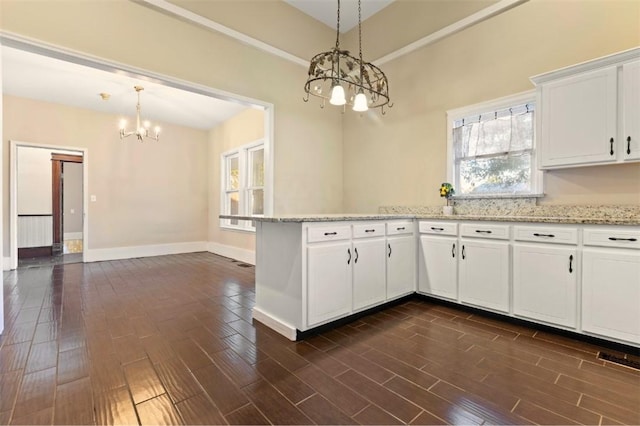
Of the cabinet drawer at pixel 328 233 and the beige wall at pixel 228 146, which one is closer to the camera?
the cabinet drawer at pixel 328 233

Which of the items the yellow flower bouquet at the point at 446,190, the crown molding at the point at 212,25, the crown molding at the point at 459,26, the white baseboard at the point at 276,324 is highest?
the crown molding at the point at 459,26

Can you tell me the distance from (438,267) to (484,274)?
47 centimetres

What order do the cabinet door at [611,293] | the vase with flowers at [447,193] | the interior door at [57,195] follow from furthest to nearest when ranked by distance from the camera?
the interior door at [57,195] < the vase with flowers at [447,193] < the cabinet door at [611,293]

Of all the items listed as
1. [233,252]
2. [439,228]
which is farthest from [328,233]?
[233,252]

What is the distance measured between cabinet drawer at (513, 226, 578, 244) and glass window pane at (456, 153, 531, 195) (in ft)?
2.24

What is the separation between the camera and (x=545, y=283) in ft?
8.17

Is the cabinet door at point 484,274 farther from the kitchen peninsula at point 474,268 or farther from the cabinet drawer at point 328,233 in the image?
the cabinet drawer at point 328,233

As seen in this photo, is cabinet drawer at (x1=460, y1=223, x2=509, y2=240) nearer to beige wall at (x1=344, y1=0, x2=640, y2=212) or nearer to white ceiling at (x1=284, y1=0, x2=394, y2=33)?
beige wall at (x1=344, y1=0, x2=640, y2=212)

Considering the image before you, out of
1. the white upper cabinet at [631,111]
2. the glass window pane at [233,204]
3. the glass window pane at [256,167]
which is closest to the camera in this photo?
the white upper cabinet at [631,111]

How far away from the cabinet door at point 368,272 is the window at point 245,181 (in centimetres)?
320

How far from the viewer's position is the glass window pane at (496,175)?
3.10 metres

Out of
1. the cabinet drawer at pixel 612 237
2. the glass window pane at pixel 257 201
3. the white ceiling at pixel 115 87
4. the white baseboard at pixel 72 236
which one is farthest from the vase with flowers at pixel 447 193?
the white baseboard at pixel 72 236

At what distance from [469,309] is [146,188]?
6.65m

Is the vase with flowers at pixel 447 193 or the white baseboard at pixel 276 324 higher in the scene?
the vase with flowers at pixel 447 193
